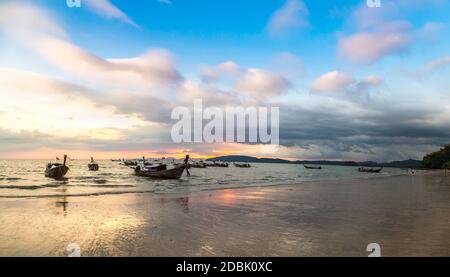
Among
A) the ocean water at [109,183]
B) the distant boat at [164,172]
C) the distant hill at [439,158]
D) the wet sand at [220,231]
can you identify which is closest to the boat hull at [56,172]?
the ocean water at [109,183]

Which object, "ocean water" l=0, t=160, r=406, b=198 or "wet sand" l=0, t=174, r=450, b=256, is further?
"ocean water" l=0, t=160, r=406, b=198

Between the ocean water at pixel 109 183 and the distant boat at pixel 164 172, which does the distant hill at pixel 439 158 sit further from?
the distant boat at pixel 164 172

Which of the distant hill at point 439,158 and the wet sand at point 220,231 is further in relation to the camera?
the distant hill at point 439,158

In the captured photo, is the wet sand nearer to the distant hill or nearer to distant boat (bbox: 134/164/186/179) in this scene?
distant boat (bbox: 134/164/186/179)

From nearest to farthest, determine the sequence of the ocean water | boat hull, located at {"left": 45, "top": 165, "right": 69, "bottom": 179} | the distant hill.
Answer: the ocean water, boat hull, located at {"left": 45, "top": 165, "right": 69, "bottom": 179}, the distant hill

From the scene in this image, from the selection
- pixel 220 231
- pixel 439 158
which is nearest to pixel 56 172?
pixel 220 231

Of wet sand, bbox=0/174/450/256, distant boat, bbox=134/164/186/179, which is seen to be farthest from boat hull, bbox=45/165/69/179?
wet sand, bbox=0/174/450/256

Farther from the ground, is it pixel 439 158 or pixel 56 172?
pixel 439 158

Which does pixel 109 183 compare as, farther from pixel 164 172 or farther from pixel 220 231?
pixel 220 231

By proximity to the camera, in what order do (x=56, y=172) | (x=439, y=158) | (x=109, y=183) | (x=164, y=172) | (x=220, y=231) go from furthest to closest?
(x=439, y=158)
(x=164, y=172)
(x=56, y=172)
(x=109, y=183)
(x=220, y=231)

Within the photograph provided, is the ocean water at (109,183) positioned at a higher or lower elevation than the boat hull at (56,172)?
lower
